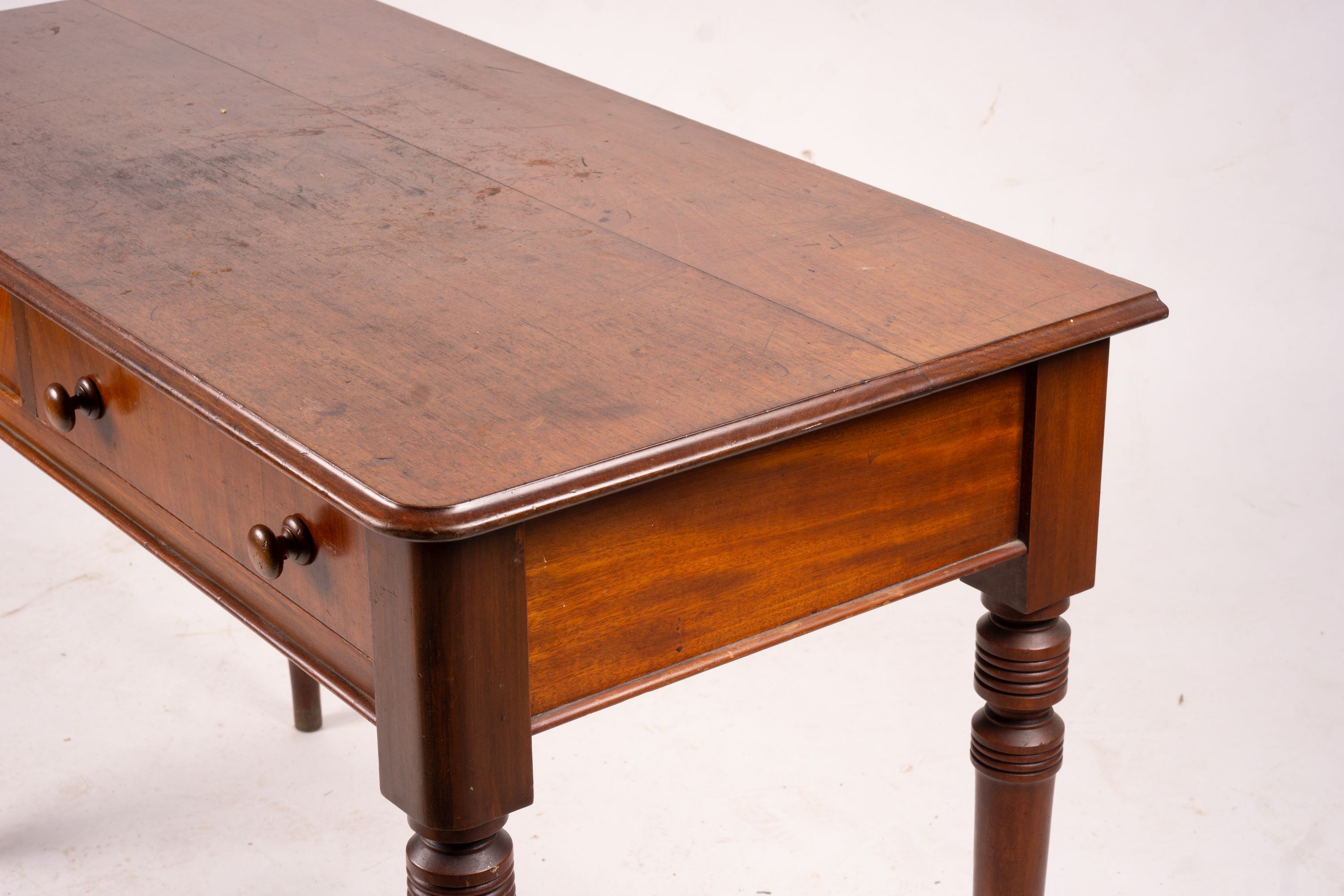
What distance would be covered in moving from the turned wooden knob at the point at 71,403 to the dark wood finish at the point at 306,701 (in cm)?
94

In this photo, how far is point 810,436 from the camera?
1.41 metres

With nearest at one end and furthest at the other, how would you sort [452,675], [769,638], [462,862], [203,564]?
[452,675]
[462,862]
[769,638]
[203,564]

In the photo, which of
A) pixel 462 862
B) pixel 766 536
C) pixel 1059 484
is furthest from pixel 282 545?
pixel 1059 484

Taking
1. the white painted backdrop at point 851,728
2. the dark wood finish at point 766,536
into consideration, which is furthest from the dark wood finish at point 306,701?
the dark wood finish at point 766,536

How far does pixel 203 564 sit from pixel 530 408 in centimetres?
43

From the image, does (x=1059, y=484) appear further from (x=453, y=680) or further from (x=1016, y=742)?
(x=453, y=680)

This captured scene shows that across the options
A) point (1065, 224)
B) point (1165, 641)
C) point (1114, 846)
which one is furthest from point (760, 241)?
point (1065, 224)

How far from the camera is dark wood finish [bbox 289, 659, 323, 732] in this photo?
2539 millimetres

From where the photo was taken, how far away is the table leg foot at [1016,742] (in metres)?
1.70

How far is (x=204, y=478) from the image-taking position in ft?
4.87

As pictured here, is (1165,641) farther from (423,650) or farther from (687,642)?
(423,650)

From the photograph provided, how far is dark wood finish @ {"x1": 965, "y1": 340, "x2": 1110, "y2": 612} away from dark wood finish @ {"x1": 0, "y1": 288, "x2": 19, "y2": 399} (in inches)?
38.5

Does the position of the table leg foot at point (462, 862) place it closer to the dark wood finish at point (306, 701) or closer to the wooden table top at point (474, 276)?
the wooden table top at point (474, 276)

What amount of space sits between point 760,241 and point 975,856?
26.7 inches
